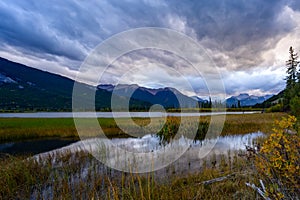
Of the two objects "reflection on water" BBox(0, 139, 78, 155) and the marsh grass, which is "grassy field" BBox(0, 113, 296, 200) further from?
"reflection on water" BBox(0, 139, 78, 155)

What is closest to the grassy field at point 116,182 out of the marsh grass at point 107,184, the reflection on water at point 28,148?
the marsh grass at point 107,184

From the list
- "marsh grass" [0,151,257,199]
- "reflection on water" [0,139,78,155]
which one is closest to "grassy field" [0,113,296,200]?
"marsh grass" [0,151,257,199]

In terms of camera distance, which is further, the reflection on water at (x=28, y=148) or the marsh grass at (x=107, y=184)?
the reflection on water at (x=28, y=148)

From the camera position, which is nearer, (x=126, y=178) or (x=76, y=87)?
(x=76, y=87)

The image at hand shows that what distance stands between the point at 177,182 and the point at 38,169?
5984 mm

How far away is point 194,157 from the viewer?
10547mm

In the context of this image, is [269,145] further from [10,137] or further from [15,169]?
[10,137]

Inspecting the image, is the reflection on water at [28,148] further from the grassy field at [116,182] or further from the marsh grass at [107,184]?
the marsh grass at [107,184]

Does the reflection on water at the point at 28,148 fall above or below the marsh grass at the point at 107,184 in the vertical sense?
below

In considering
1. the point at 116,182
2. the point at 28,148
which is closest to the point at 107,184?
the point at 116,182

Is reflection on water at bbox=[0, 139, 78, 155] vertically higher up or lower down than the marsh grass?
lower down

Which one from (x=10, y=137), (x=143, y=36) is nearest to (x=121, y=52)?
(x=143, y=36)

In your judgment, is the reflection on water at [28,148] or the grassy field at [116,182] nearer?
the grassy field at [116,182]

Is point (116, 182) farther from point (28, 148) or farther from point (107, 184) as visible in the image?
point (28, 148)
